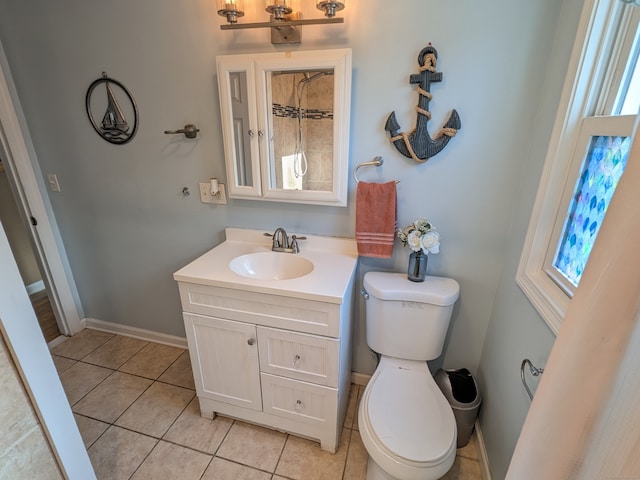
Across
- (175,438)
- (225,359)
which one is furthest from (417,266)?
(175,438)

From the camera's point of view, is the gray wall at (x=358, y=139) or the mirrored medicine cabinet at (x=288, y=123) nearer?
the gray wall at (x=358, y=139)

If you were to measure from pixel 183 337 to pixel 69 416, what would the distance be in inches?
46.5

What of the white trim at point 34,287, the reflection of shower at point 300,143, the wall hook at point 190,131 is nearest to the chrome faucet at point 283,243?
the reflection of shower at point 300,143

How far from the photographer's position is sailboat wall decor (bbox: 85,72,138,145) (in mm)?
1558

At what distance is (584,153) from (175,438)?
2.07m

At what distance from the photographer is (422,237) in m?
1.28

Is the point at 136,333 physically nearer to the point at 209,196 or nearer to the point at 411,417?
the point at 209,196

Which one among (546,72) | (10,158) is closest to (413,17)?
(546,72)

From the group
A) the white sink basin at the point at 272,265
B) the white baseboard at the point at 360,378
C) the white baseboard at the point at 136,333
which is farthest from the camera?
the white baseboard at the point at 136,333

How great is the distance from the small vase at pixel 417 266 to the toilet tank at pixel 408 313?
1.1 inches

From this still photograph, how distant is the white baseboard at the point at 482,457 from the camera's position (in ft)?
4.18

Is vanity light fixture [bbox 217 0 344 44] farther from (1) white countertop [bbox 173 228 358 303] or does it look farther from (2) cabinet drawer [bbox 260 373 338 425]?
(2) cabinet drawer [bbox 260 373 338 425]

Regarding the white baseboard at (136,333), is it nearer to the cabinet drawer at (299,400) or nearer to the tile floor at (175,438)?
the tile floor at (175,438)

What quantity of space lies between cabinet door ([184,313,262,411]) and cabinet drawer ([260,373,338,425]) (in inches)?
2.3
